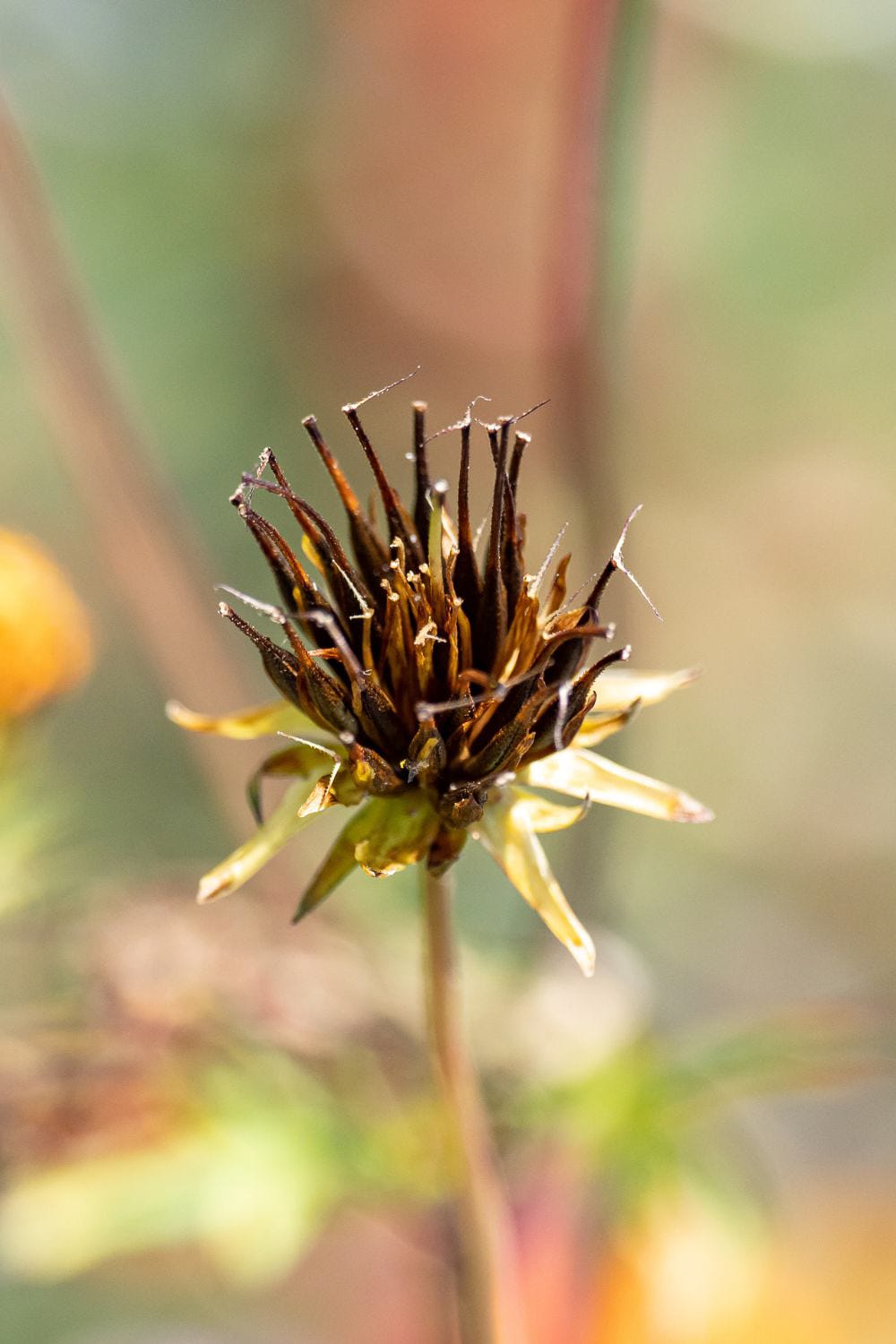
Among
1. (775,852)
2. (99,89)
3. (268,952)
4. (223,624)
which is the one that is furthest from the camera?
(99,89)

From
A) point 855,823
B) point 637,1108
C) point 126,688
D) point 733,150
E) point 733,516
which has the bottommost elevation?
point 855,823

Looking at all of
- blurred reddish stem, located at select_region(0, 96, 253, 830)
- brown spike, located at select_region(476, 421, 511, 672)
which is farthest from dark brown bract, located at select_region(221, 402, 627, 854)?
blurred reddish stem, located at select_region(0, 96, 253, 830)

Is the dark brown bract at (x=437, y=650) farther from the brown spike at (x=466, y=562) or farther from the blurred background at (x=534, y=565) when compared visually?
the blurred background at (x=534, y=565)

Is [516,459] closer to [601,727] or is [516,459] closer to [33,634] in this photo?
[601,727]

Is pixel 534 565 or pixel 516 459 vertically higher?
pixel 516 459

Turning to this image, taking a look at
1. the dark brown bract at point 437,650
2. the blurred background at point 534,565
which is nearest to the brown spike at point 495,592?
the dark brown bract at point 437,650

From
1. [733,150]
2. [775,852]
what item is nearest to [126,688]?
[775,852]

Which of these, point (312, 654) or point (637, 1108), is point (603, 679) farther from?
point (637, 1108)

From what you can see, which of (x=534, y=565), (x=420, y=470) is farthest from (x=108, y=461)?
(x=534, y=565)
